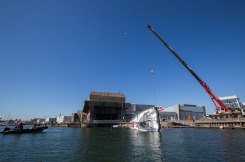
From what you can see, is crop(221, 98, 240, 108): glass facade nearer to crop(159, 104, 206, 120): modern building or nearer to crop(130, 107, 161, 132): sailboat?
crop(159, 104, 206, 120): modern building

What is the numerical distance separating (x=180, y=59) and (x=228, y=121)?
3519 cm

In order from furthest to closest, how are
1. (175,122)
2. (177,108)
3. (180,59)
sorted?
(177,108) < (175,122) < (180,59)

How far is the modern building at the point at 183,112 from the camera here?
153375 mm

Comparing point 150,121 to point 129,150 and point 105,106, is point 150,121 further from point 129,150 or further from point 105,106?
point 105,106

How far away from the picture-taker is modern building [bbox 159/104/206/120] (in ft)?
503

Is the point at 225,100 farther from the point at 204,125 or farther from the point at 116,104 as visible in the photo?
the point at 116,104

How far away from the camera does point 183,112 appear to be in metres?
157

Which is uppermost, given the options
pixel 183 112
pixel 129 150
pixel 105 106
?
pixel 105 106

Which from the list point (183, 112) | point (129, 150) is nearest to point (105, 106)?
point (183, 112)

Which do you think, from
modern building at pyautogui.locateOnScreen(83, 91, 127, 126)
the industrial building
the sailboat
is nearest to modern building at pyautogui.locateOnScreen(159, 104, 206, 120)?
the industrial building

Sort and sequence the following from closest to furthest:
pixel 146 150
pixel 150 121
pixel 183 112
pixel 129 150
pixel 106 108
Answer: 1. pixel 146 150
2. pixel 129 150
3. pixel 150 121
4. pixel 106 108
5. pixel 183 112

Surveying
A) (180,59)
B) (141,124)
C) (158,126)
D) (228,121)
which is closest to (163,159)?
(158,126)

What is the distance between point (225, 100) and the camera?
12319 centimetres

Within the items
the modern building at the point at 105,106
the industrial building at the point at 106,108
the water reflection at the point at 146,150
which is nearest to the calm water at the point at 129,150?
the water reflection at the point at 146,150
